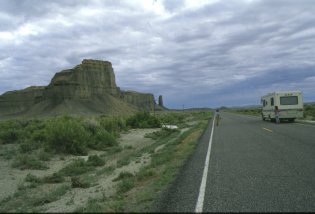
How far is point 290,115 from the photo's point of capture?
120 ft

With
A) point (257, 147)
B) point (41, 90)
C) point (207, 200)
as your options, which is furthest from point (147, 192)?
point (41, 90)

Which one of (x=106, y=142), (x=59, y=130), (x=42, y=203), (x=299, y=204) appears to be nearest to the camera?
(x=299, y=204)

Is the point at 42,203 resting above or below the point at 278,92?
below

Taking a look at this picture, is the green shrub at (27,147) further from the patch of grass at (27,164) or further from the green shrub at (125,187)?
the green shrub at (125,187)

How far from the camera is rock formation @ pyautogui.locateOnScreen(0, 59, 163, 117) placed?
115062 mm

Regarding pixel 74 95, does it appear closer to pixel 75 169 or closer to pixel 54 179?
pixel 75 169

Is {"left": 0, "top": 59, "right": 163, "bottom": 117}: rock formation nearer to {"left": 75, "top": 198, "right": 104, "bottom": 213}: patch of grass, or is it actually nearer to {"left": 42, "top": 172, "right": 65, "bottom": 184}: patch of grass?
{"left": 42, "top": 172, "right": 65, "bottom": 184}: patch of grass

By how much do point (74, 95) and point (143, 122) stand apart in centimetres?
7181

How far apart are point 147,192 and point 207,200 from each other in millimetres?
1642

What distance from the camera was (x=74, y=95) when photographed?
118m

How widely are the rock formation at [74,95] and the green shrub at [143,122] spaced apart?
6028 centimetres

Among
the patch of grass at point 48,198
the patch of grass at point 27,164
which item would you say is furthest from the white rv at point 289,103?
the patch of grass at point 48,198

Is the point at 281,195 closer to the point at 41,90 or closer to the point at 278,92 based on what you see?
the point at 278,92

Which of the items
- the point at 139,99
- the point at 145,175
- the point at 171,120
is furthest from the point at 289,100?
the point at 139,99
